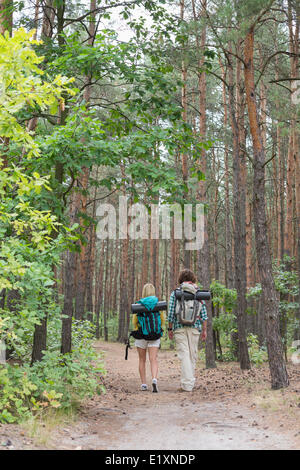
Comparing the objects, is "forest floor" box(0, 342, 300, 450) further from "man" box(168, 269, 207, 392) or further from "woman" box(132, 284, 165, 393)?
"woman" box(132, 284, 165, 393)

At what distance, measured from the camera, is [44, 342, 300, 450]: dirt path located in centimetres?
461

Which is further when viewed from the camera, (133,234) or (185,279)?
(133,234)

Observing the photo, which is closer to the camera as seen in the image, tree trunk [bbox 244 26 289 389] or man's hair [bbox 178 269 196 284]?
tree trunk [bbox 244 26 289 389]

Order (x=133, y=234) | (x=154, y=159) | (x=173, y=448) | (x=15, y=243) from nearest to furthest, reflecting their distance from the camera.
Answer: (x=173, y=448)
(x=15, y=243)
(x=154, y=159)
(x=133, y=234)

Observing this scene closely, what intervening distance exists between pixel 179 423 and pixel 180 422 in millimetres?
54

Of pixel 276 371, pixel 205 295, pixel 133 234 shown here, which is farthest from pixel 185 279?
pixel 133 234

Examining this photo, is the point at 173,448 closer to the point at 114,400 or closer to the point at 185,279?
the point at 114,400

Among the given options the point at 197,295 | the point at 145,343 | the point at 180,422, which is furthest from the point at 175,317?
the point at 180,422

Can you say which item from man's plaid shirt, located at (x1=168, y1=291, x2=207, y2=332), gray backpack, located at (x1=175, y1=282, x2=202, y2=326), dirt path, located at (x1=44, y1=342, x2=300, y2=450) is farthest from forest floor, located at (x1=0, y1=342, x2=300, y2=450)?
gray backpack, located at (x1=175, y1=282, x2=202, y2=326)

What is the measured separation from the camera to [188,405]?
6875 millimetres

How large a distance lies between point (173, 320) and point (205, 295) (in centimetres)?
76

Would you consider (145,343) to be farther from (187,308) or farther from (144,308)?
(187,308)

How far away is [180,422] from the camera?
18.5 feet

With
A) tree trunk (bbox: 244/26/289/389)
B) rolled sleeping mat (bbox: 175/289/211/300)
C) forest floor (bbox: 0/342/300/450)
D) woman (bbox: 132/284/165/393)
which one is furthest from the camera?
woman (bbox: 132/284/165/393)
